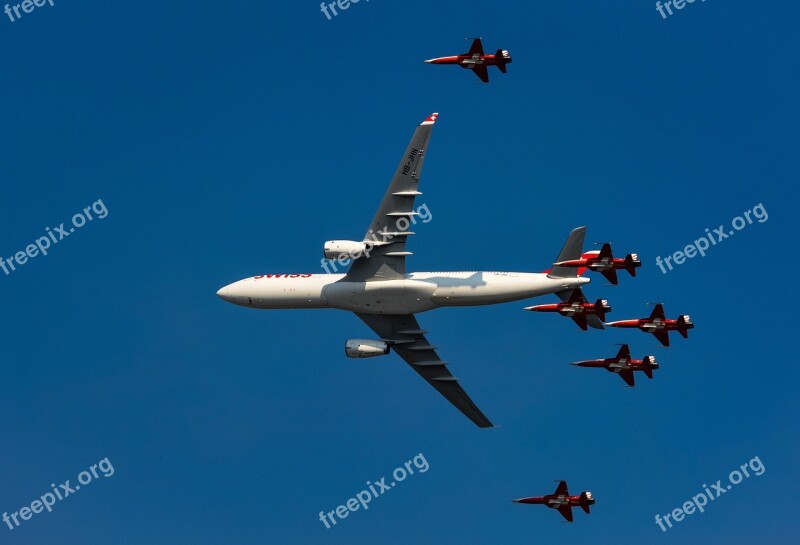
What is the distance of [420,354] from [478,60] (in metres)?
26.1

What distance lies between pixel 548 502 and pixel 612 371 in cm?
1077

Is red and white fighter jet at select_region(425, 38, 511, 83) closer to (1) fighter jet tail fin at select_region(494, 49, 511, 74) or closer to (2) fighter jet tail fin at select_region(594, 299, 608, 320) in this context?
(1) fighter jet tail fin at select_region(494, 49, 511, 74)

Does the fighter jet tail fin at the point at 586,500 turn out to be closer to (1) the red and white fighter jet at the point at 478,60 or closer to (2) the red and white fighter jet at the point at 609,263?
(2) the red and white fighter jet at the point at 609,263

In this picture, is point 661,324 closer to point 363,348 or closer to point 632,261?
point 632,261

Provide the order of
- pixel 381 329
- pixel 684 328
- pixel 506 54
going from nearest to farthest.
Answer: pixel 506 54
pixel 684 328
pixel 381 329

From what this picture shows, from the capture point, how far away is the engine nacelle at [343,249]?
105500 mm

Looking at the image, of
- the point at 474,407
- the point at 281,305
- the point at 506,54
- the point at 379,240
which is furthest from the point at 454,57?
the point at 474,407

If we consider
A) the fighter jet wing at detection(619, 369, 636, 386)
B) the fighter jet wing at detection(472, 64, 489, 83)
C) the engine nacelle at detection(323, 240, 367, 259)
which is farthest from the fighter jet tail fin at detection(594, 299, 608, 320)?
the fighter jet wing at detection(472, 64, 489, 83)

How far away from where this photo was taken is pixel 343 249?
346ft

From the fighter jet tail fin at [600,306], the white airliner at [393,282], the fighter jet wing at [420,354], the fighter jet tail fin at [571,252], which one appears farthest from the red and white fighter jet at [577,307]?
the fighter jet wing at [420,354]

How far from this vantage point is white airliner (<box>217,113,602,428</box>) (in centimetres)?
10481

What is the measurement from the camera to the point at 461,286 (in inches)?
4154

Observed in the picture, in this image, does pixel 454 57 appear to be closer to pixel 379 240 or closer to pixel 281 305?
pixel 379 240

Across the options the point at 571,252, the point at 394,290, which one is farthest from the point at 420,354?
the point at 571,252
